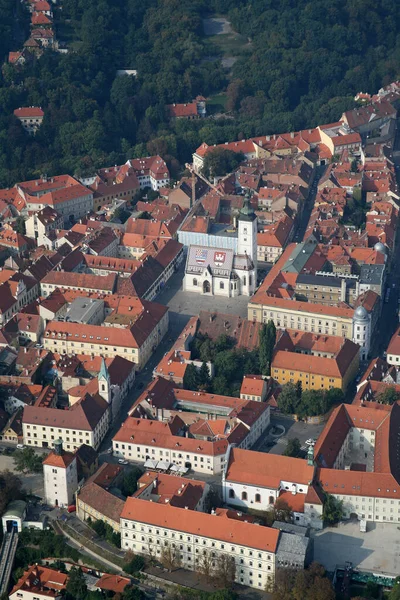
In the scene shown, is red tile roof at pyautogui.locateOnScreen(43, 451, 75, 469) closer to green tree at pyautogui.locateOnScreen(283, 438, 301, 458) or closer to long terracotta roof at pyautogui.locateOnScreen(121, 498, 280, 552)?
long terracotta roof at pyautogui.locateOnScreen(121, 498, 280, 552)

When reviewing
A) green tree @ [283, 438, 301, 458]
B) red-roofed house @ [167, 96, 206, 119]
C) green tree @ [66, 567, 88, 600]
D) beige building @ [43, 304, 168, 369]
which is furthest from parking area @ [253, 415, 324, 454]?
red-roofed house @ [167, 96, 206, 119]

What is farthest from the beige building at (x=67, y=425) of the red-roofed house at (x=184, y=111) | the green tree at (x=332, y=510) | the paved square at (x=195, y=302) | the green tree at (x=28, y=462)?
the red-roofed house at (x=184, y=111)

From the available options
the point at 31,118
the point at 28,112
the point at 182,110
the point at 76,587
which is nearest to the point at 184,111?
the point at 182,110

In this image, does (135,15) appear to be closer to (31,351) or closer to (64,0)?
(64,0)

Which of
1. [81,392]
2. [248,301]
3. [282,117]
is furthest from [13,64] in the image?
[81,392]

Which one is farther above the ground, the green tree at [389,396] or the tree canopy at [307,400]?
the green tree at [389,396]

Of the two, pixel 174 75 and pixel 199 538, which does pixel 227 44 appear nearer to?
pixel 174 75

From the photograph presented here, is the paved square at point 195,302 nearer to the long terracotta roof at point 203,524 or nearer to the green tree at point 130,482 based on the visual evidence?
the green tree at point 130,482
